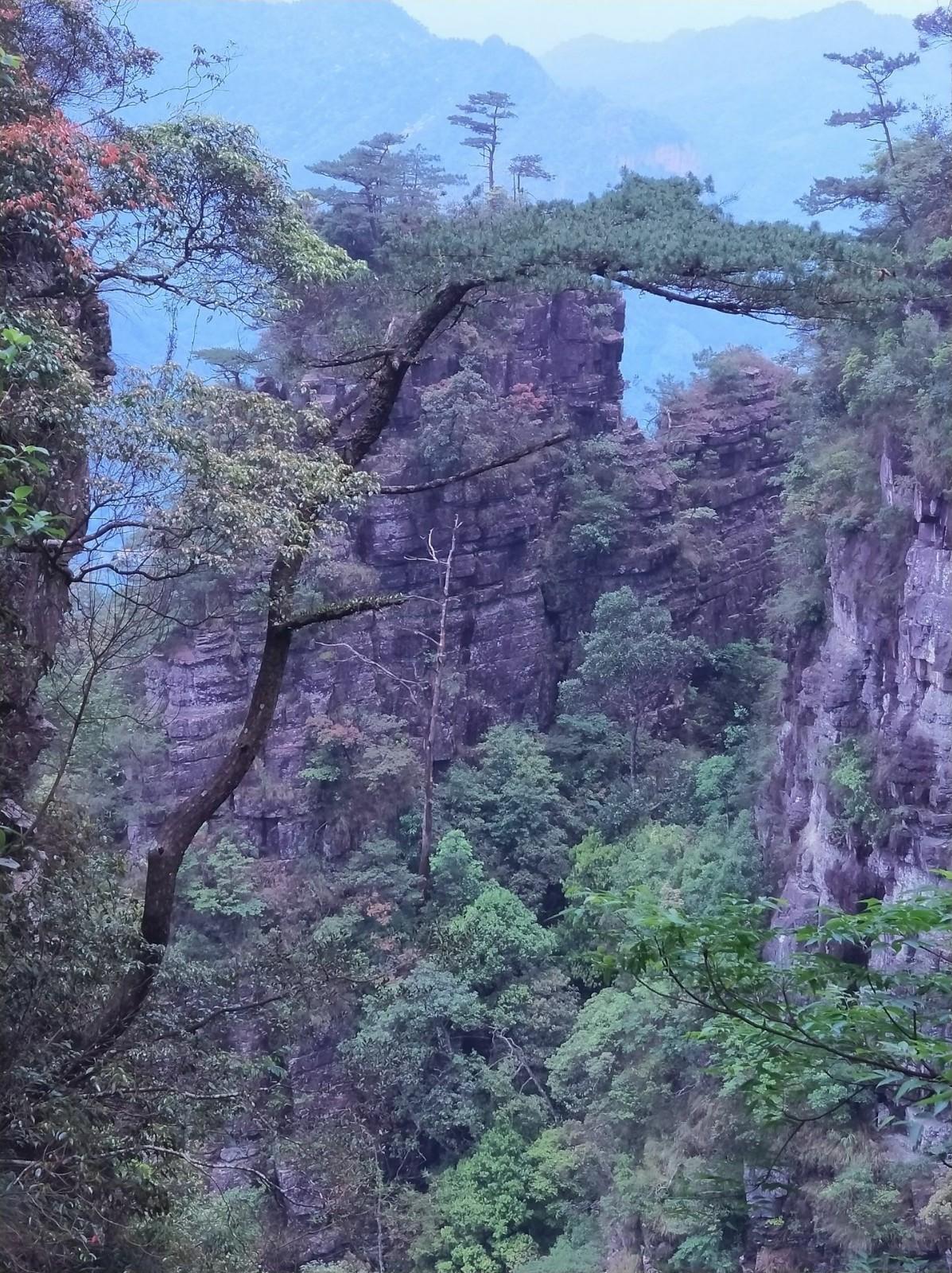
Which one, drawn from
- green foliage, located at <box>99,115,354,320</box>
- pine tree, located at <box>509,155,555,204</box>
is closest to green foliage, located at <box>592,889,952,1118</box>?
green foliage, located at <box>99,115,354,320</box>

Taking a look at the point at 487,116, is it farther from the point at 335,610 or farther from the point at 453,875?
the point at 335,610

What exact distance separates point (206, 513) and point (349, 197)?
1446cm

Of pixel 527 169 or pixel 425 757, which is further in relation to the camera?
pixel 527 169

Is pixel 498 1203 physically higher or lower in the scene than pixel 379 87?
lower

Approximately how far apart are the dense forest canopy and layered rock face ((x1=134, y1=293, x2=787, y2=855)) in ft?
0.40

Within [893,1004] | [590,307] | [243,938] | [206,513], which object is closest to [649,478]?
[590,307]

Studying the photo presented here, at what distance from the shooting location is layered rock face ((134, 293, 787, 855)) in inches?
566

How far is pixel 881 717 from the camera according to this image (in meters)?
10.7

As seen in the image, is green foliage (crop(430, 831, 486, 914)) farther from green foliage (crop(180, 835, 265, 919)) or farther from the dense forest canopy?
green foliage (crop(180, 835, 265, 919))

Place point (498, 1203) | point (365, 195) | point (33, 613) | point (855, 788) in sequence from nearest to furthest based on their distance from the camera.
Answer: point (33, 613) < point (855, 788) < point (498, 1203) < point (365, 195)

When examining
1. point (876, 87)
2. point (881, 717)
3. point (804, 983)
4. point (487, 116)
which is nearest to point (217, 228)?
point (804, 983)

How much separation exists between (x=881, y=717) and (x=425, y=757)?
251 inches

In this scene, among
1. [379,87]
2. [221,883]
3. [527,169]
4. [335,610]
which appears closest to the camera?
[335,610]

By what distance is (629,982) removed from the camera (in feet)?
40.8
